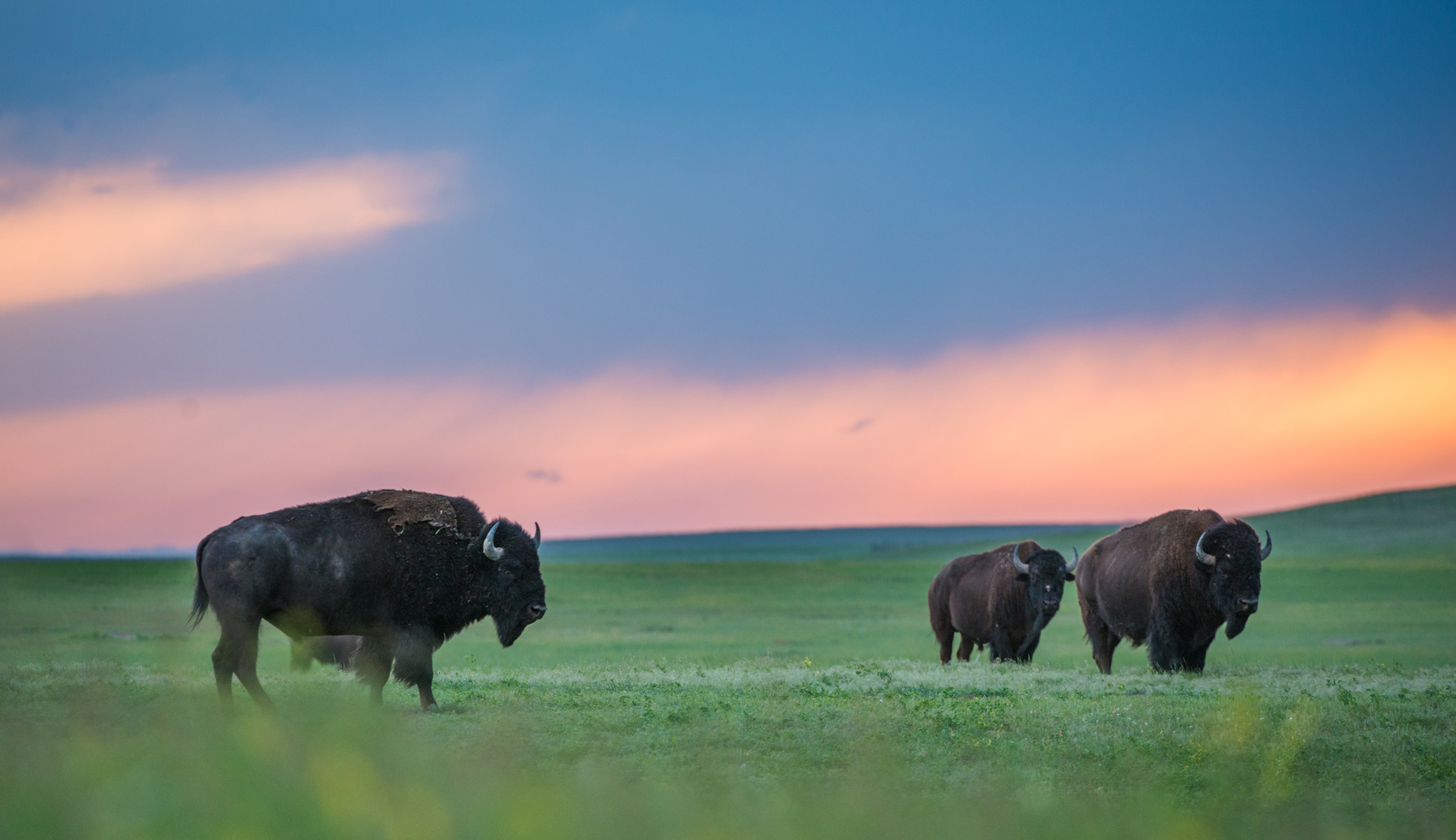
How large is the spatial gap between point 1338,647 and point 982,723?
38580 mm

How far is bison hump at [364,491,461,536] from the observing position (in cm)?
1633

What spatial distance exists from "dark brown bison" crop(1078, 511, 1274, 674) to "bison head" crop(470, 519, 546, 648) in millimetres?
11891

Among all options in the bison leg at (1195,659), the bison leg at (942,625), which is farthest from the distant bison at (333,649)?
the bison leg at (1195,659)

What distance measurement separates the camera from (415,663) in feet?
51.3

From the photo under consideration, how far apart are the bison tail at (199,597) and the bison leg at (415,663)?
7.68 feet

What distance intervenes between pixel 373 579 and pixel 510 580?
1770 mm

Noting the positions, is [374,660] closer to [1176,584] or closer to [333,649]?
[333,649]

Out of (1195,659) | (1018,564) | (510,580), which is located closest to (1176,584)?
(1195,659)

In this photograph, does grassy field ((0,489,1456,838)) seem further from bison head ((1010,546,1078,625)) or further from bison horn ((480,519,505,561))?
bison head ((1010,546,1078,625))

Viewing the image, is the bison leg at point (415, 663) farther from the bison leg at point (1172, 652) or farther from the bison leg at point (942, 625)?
the bison leg at point (942, 625)

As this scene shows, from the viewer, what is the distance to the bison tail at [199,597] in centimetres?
1512

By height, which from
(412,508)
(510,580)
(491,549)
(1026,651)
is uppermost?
(412,508)

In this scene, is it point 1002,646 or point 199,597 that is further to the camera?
point 1002,646

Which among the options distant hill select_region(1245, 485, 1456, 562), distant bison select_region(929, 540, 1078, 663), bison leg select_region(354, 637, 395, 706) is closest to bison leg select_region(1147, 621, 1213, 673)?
distant bison select_region(929, 540, 1078, 663)
